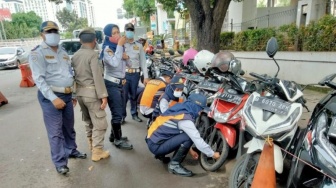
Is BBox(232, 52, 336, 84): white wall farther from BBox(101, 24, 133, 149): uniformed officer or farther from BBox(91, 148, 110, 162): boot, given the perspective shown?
BBox(91, 148, 110, 162): boot

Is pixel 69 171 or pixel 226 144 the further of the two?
pixel 69 171

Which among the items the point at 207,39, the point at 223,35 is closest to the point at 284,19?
the point at 223,35

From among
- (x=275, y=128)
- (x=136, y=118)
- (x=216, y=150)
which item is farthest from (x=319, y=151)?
(x=136, y=118)

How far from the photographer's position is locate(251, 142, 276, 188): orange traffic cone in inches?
79.9

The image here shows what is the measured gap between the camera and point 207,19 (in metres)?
6.47

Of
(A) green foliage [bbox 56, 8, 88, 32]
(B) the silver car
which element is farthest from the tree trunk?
(A) green foliage [bbox 56, 8, 88, 32]

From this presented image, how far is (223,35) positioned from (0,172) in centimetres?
888

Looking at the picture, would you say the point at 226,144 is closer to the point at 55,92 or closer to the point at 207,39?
the point at 55,92

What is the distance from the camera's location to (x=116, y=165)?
330cm

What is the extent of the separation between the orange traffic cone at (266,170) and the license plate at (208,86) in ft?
4.87

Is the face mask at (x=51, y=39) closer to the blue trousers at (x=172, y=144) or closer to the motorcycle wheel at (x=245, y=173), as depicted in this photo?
the blue trousers at (x=172, y=144)

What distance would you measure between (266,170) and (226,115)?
95 cm

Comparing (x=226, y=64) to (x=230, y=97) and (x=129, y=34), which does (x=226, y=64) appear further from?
(x=129, y=34)

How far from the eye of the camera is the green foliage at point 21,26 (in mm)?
50356
